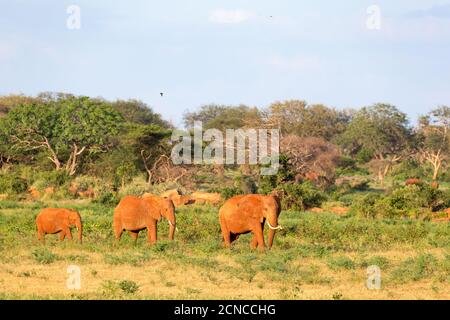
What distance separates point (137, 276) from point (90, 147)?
31.0 metres

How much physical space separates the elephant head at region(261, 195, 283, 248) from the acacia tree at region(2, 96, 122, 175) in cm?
2666

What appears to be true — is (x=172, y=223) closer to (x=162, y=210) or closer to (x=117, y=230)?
(x=162, y=210)

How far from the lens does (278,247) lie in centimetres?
1775

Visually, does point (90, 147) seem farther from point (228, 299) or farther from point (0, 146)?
point (228, 299)

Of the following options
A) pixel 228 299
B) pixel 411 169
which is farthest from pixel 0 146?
pixel 228 299

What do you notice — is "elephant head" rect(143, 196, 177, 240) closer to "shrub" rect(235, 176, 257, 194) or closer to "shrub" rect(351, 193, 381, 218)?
"shrub" rect(351, 193, 381, 218)

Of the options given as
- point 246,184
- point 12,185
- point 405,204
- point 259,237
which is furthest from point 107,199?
point 259,237

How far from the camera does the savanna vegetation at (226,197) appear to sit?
13.6 meters

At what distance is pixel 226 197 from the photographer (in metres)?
31.2

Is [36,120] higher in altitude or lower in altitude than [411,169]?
higher

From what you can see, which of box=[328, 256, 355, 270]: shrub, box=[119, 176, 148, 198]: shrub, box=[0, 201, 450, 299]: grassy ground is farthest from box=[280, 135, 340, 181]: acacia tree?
box=[328, 256, 355, 270]: shrub

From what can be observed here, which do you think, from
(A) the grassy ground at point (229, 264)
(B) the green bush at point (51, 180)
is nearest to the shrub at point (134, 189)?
(B) the green bush at point (51, 180)

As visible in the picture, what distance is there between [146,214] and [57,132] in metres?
26.3

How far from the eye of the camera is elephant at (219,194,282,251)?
57.1ft
